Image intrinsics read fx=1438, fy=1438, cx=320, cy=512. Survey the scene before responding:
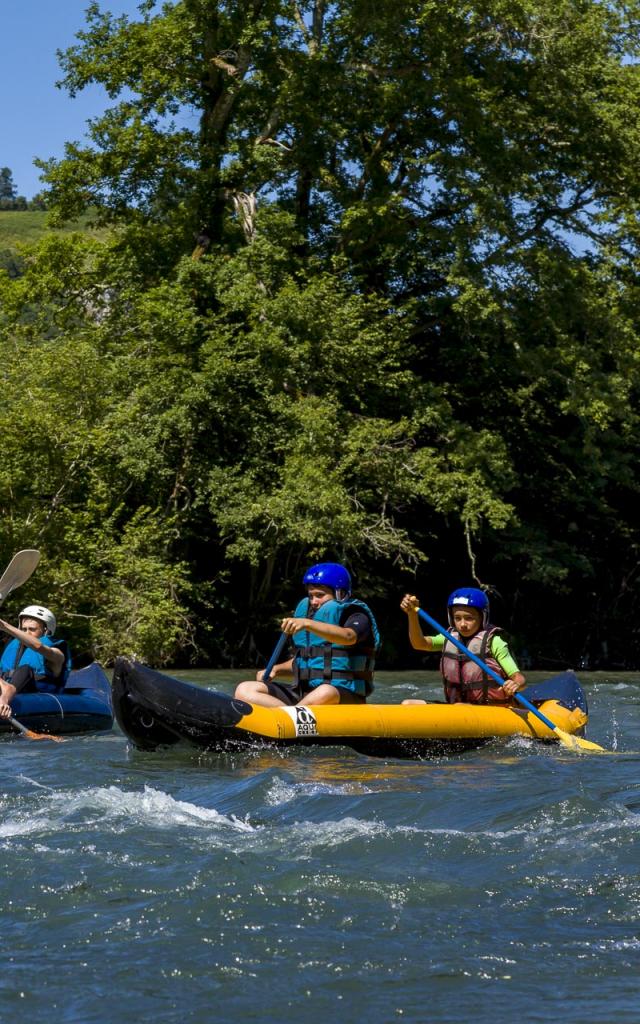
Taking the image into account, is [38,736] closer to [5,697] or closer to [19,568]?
[5,697]

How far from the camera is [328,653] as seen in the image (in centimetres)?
896

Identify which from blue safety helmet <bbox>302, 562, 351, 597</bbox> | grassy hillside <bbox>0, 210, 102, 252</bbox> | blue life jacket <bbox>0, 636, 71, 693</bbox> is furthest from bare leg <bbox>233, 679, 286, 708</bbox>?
grassy hillside <bbox>0, 210, 102, 252</bbox>

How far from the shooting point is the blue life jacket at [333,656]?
8.91 meters

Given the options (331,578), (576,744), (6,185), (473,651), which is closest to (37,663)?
(331,578)

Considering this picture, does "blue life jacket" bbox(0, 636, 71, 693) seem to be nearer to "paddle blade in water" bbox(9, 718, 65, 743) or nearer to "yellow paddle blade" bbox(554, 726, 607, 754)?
"paddle blade in water" bbox(9, 718, 65, 743)

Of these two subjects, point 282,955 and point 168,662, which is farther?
point 168,662

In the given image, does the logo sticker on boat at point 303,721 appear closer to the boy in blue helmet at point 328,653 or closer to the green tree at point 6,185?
the boy in blue helmet at point 328,653

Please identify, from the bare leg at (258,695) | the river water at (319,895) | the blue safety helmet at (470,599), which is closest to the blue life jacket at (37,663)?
the bare leg at (258,695)

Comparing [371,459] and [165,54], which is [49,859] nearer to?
[371,459]

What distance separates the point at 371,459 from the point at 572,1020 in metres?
14.3

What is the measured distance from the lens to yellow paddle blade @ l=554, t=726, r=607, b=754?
8.98 metres

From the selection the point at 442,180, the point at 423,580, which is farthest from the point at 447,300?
the point at 423,580

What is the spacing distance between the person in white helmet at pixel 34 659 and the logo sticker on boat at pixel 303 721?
2.42 metres

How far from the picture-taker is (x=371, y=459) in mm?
18109
